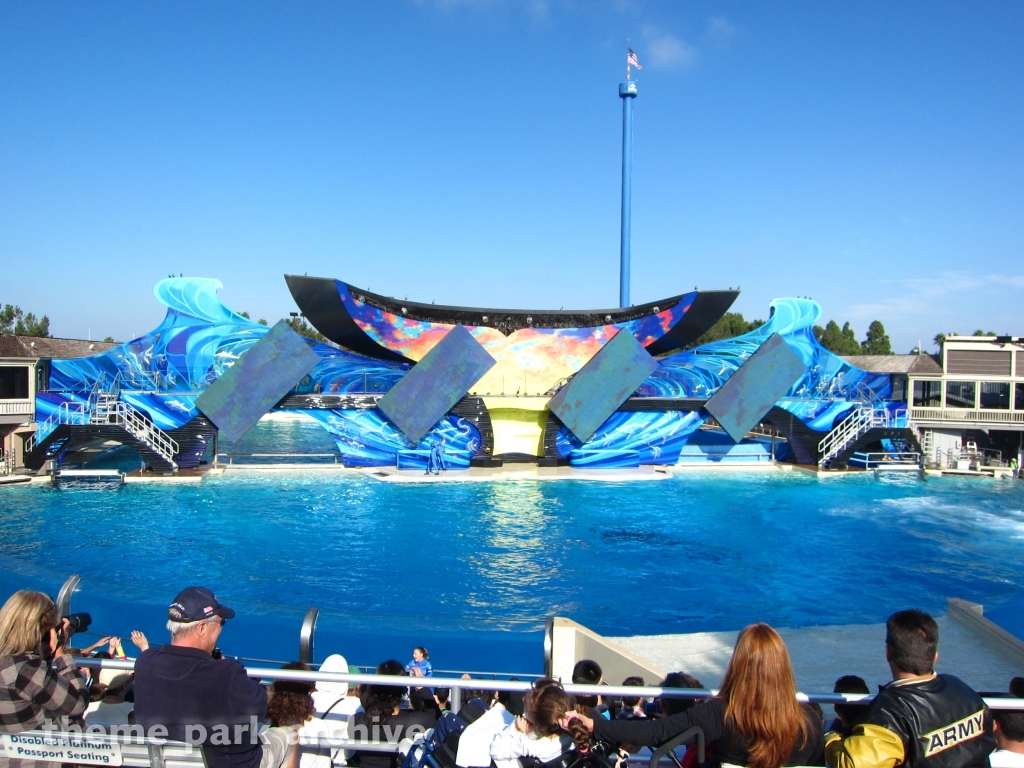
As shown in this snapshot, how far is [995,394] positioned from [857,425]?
6883 mm

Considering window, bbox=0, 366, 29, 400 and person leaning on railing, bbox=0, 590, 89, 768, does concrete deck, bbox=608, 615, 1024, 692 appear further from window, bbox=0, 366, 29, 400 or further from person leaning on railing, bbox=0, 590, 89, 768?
window, bbox=0, 366, 29, 400

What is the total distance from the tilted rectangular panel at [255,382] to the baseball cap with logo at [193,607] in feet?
65.0

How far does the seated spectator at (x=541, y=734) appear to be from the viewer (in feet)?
9.32

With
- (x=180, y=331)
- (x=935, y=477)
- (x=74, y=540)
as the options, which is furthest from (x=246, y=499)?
(x=935, y=477)

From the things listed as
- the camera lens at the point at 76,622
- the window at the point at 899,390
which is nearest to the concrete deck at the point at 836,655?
the camera lens at the point at 76,622

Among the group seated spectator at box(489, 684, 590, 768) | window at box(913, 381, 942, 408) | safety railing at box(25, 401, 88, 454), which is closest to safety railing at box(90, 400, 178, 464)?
safety railing at box(25, 401, 88, 454)

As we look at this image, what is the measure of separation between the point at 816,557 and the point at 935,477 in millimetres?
12764

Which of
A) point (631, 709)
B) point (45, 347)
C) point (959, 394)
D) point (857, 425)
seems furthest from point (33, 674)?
point (959, 394)

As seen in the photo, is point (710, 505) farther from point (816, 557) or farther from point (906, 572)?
point (906, 572)

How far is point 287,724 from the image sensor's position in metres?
2.95

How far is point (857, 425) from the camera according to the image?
2486 centimetres

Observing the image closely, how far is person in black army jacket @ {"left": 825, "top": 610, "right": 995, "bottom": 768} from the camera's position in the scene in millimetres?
2203

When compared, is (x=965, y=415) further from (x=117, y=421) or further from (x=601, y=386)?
(x=117, y=421)

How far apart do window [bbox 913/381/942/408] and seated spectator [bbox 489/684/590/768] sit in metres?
29.6
